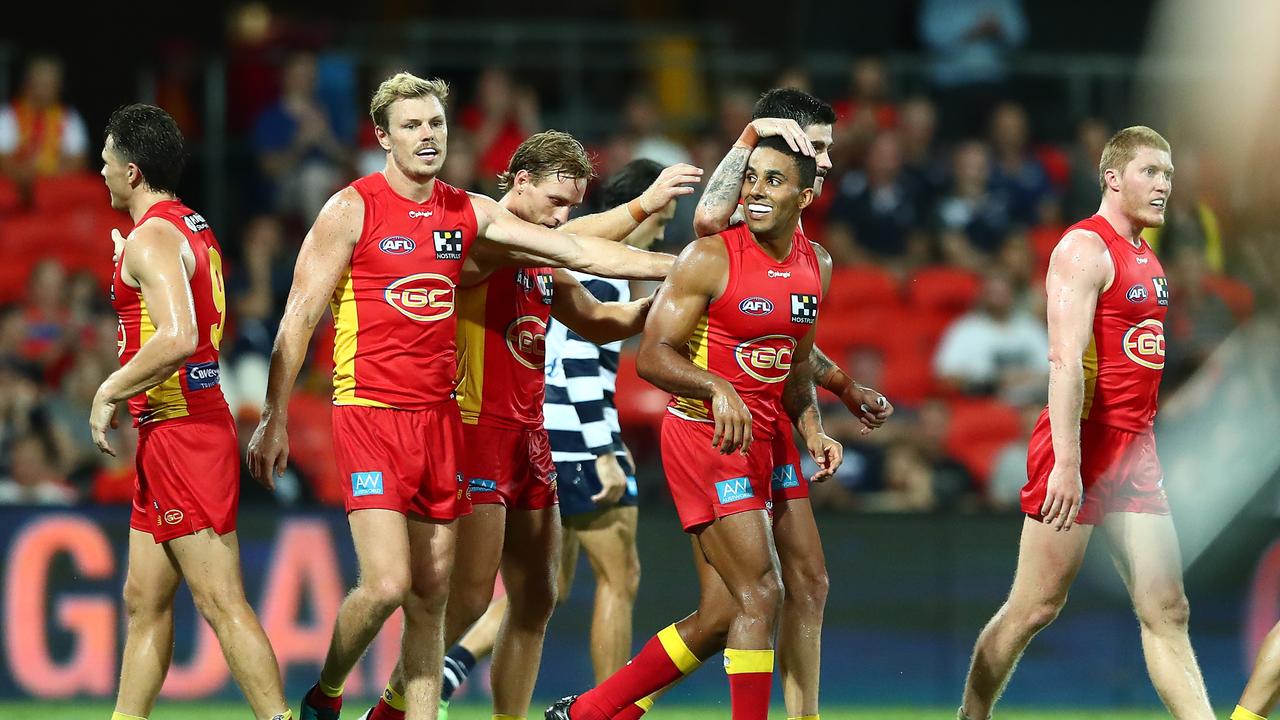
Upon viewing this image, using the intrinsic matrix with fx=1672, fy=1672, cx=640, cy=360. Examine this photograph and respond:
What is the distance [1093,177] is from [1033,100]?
69.5 inches

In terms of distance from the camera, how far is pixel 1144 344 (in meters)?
7.11

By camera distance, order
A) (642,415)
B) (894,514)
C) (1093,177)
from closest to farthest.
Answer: (894,514) → (642,415) → (1093,177)

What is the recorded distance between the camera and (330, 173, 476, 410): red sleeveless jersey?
22.1 ft

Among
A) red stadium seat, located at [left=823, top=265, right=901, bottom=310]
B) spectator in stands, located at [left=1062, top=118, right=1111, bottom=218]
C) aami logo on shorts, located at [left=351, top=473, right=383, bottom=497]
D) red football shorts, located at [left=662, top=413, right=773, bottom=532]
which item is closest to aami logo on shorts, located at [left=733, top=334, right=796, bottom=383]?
red football shorts, located at [left=662, top=413, right=773, bottom=532]

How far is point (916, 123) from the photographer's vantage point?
15492mm

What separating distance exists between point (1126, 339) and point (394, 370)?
10.1ft

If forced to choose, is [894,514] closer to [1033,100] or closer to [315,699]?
[315,699]

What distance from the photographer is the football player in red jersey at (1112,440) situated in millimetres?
6918

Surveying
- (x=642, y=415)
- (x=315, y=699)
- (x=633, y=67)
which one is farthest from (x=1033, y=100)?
(x=315, y=699)

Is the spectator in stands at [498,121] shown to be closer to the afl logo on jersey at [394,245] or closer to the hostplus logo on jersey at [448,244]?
the hostplus logo on jersey at [448,244]

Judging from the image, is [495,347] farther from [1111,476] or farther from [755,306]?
[1111,476]

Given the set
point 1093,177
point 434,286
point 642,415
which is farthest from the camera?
point 1093,177

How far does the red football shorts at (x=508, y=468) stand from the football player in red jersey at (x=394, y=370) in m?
0.27

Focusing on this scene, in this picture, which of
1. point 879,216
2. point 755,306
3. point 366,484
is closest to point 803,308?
point 755,306
